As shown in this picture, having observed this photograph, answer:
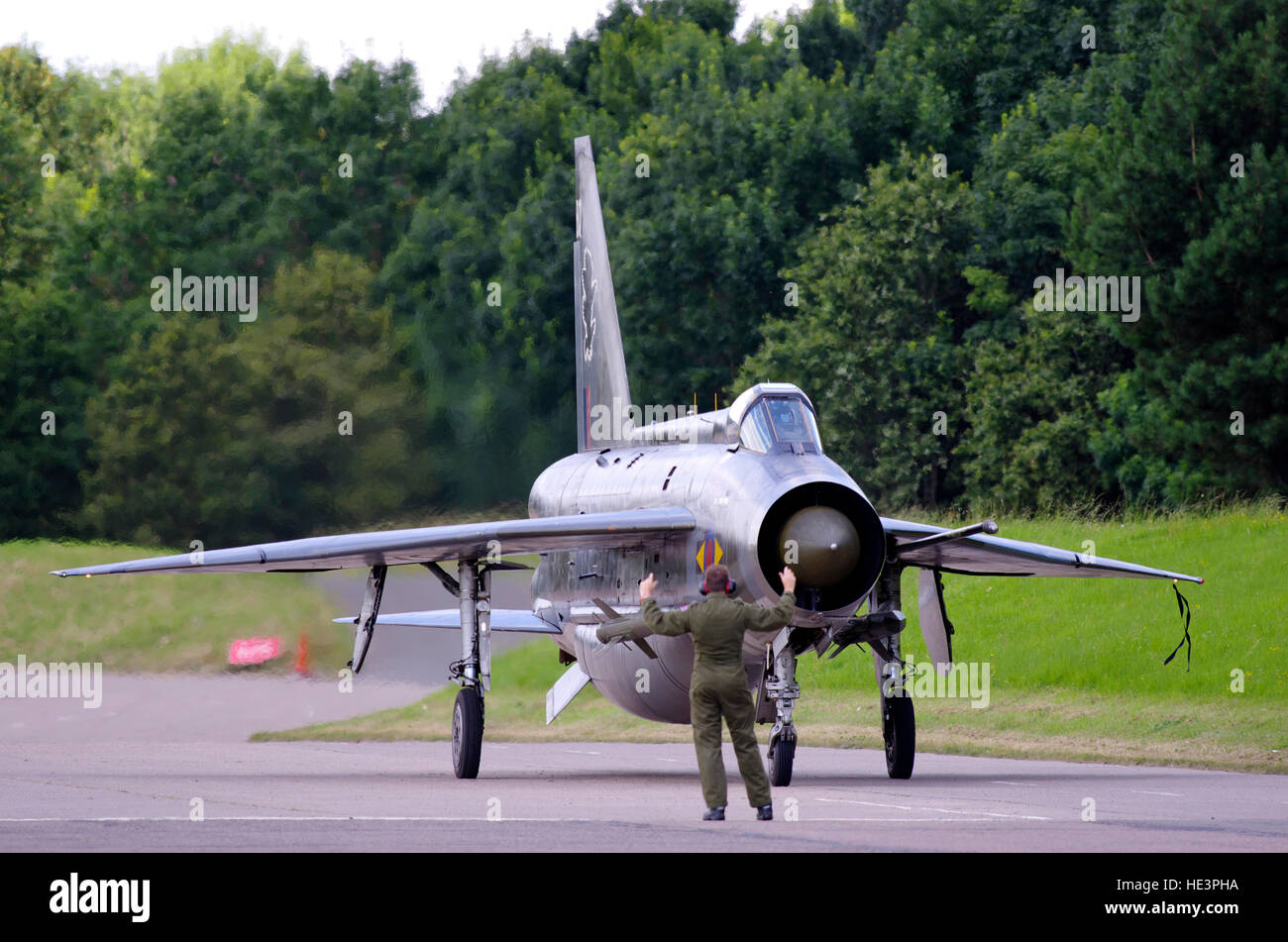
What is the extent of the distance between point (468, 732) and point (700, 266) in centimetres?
4306

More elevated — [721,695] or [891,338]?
[891,338]

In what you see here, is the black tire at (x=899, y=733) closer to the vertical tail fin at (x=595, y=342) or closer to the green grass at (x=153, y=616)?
the vertical tail fin at (x=595, y=342)

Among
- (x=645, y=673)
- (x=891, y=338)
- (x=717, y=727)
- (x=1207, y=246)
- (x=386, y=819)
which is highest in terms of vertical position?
(x=1207, y=246)

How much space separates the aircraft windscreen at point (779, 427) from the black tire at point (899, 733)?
10.0 feet

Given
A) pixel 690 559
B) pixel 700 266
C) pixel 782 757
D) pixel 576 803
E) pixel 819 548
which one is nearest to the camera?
pixel 576 803

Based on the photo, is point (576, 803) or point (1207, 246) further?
point (1207, 246)

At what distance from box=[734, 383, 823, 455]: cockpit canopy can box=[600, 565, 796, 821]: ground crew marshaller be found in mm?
4246

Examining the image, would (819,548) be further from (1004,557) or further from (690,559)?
(1004,557)

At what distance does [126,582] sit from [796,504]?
75.8 ft

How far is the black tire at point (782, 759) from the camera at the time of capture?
18609 millimetres

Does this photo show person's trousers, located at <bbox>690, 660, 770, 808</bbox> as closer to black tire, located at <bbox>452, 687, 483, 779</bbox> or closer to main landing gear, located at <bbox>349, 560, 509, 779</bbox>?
main landing gear, located at <bbox>349, 560, 509, 779</bbox>

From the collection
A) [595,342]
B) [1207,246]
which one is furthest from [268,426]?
[595,342]

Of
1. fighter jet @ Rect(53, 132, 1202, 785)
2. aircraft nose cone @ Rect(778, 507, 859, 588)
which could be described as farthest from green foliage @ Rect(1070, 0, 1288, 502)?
aircraft nose cone @ Rect(778, 507, 859, 588)

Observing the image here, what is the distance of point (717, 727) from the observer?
14.8m
